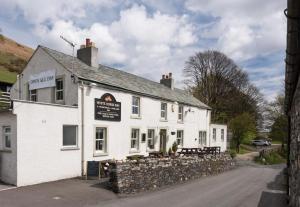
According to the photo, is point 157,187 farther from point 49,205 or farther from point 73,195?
point 49,205

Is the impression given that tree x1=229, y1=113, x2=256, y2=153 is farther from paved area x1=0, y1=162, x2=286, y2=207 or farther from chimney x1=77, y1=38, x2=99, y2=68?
chimney x1=77, y1=38, x2=99, y2=68

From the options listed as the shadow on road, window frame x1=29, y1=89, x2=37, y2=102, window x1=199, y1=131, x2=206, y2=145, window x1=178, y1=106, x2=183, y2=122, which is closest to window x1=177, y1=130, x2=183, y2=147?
window x1=178, y1=106, x2=183, y2=122

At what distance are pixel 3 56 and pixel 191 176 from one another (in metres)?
70.6

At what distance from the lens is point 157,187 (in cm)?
1695

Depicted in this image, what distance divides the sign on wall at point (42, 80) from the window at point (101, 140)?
3.97 metres

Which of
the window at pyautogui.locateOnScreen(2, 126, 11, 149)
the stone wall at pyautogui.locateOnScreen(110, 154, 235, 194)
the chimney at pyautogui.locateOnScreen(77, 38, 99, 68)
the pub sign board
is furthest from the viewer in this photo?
the chimney at pyautogui.locateOnScreen(77, 38, 99, 68)

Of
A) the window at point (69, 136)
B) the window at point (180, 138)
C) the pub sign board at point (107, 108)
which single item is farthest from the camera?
the window at point (180, 138)

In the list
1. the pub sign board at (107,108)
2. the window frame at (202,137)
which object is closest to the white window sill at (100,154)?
the pub sign board at (107,108)

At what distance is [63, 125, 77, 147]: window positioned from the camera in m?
16.5

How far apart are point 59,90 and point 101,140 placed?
12.8 feet

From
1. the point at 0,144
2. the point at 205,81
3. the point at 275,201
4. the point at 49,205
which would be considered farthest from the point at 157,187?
the point at 205,81

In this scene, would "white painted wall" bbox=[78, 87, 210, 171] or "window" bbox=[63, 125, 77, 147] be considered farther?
"white painted wall" bbox=[78, 87, 210, 171]

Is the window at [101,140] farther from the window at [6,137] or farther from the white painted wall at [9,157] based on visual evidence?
the white painted wall at [9,157]

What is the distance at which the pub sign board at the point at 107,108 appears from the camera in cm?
1825
